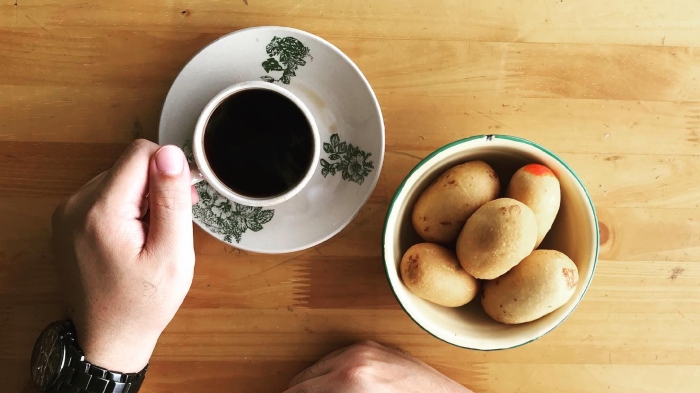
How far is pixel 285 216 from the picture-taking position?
73 centimetres

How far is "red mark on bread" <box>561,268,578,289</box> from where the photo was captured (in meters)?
0.63

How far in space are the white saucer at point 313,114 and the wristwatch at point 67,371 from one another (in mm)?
219

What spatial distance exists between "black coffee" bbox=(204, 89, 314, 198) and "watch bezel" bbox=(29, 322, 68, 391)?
0.28 m

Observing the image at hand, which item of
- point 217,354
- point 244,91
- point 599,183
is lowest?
point 217,354

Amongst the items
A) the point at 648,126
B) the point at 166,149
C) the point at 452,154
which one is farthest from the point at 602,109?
the point at 166,149

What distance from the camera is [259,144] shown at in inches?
27.8

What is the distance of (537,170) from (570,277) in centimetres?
13

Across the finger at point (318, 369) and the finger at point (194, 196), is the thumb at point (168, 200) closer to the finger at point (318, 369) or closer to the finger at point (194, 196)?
the finger at point (194, 196)

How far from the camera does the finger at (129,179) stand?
62 centimetres

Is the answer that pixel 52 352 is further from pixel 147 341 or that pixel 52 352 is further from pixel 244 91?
pixel 244 91

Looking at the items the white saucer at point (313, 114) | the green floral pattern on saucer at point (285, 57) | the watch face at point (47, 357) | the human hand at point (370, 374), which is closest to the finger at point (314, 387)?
the human hand at point (370, 374)

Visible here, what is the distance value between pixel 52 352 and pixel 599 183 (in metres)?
0.77

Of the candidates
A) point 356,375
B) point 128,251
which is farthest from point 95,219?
point 356,375

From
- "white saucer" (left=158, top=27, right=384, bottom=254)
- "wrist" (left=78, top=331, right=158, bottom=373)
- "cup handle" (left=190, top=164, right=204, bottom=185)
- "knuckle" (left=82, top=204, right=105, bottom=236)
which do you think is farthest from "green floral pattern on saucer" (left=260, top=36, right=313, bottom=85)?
"wrist" (left=78, top=331, right=158, bottom=373)
